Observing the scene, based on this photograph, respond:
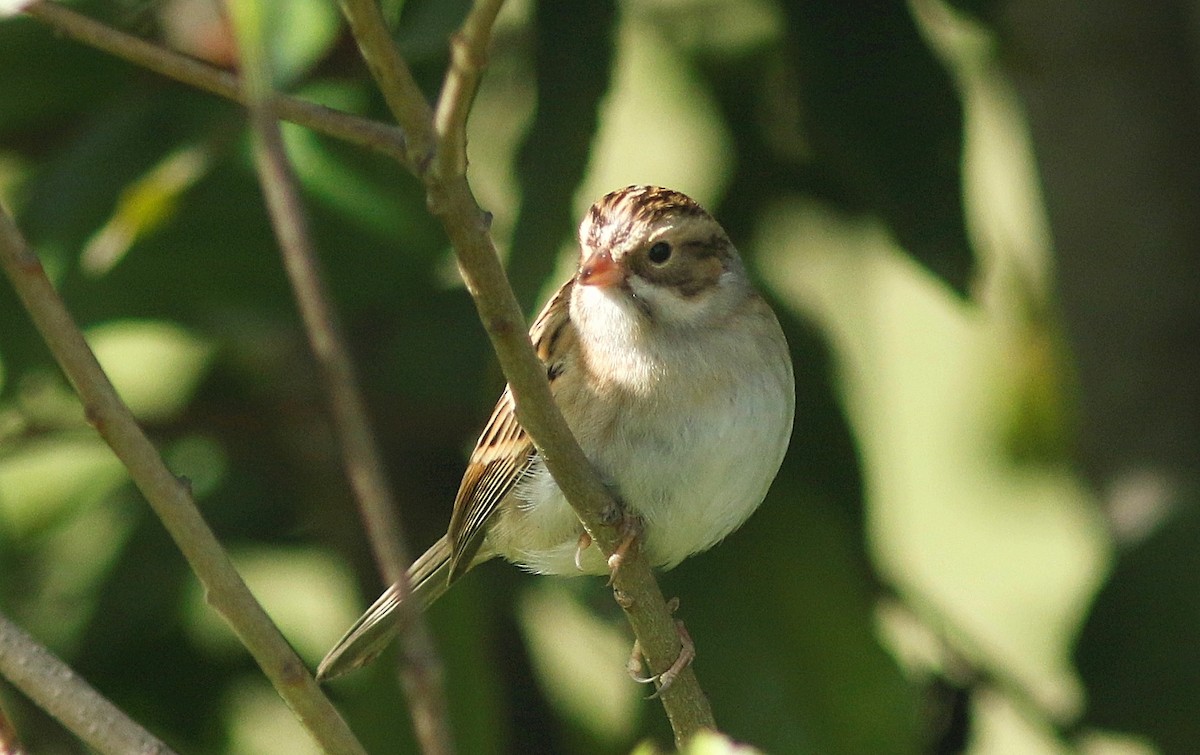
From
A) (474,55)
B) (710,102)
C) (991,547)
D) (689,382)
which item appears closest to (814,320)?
(710,102)

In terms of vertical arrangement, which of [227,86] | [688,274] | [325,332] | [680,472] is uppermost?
[227,86]

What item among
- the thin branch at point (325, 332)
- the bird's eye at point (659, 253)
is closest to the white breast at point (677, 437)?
the bird's eye at point (659, 253)

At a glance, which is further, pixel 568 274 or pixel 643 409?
pixel 568 274

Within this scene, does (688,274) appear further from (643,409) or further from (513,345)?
(513,345)

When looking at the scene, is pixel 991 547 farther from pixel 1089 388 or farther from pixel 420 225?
pixel 420 225

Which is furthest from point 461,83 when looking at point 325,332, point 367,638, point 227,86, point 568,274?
point 568,274

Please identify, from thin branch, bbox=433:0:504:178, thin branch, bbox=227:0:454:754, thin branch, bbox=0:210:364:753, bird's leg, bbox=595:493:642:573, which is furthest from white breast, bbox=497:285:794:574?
thin branch, bbox=227:0:454:754
